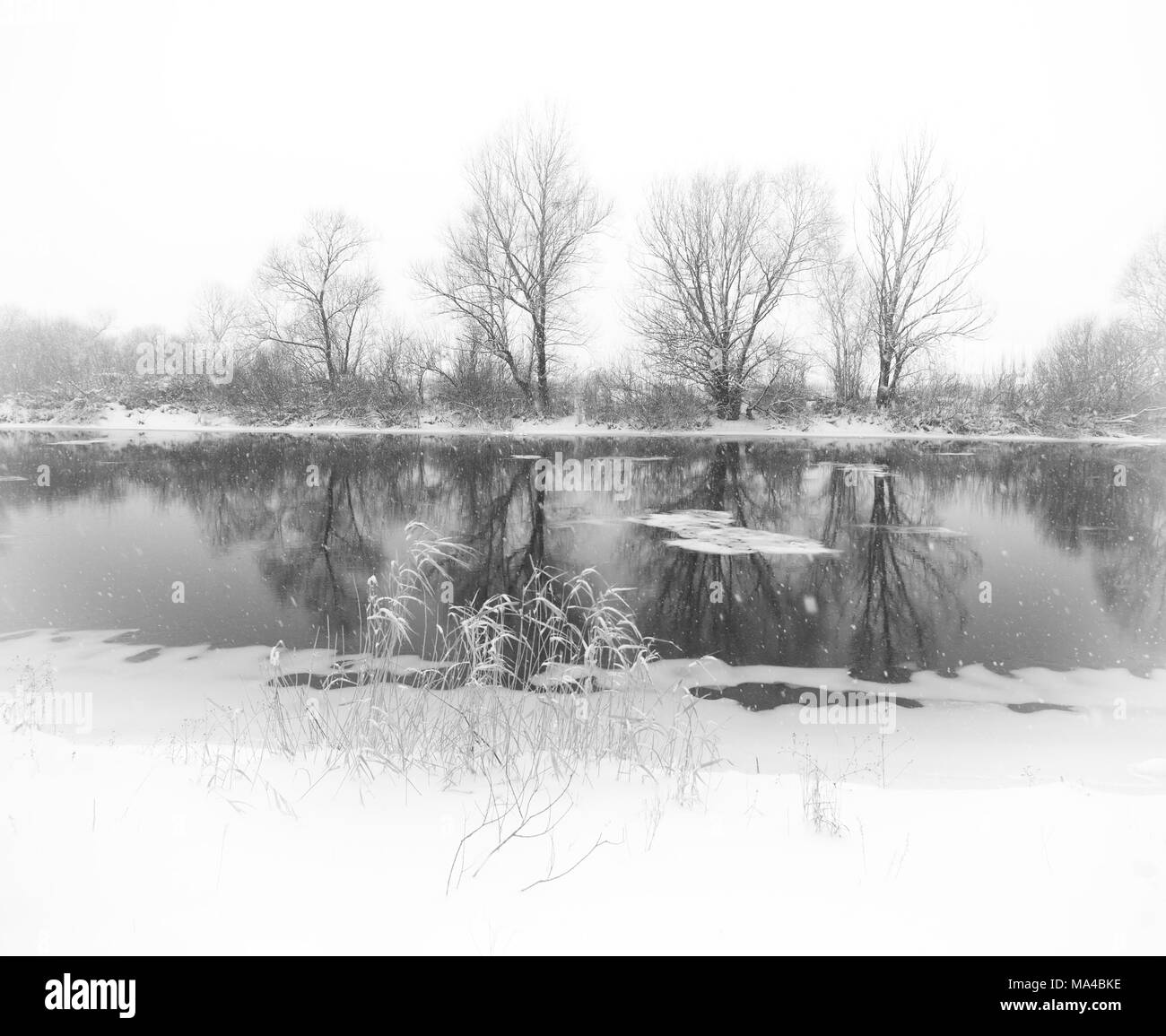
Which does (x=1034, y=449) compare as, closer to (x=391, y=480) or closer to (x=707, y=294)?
(x=707, y=294)

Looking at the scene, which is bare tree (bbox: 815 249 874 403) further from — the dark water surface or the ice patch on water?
the ice patch on water

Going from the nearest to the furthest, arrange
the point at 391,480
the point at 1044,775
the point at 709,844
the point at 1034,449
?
1. the point at 709,844
2. the point at 1044,775
3. the point at 391,480
4. the point at 1034,449

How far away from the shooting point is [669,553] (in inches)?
387

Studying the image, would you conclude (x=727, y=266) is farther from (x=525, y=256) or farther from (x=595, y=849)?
(x=595, y=849)

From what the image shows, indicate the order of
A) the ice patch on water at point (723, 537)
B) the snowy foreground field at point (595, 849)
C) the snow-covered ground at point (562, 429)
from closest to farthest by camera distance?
the snowy foreground field at point (595, 849)
the ice patch on water at point (723, 537)
the snow-covered ground at point (562, 429)

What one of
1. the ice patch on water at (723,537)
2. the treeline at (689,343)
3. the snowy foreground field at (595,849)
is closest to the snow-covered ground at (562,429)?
the treeline at (689,343)

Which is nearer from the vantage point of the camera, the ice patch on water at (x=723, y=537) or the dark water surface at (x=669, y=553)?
the dark water surface at (x=669, y=553)

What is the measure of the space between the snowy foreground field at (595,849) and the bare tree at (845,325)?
33287 mm

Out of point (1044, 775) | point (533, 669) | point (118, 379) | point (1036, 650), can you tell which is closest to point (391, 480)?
point (533, 669)

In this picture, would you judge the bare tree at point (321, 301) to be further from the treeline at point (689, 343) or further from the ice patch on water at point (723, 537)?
the ice patch on water at point (723, 537)

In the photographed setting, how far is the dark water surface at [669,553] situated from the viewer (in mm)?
6734

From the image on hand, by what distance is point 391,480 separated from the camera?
16203 millimetres

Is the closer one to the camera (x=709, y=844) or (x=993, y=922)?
(x=993, y=922)
